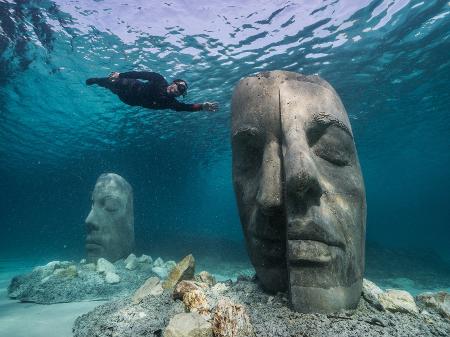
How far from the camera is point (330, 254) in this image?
8.81 feet

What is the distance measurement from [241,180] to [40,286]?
18.0ft

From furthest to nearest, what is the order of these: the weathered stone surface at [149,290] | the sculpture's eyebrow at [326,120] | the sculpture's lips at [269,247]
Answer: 1. the weathered stone surface at [149,290]
2. the sculpture's eyebrow at [326,120]
3. the sculpture's lips at [269,247]

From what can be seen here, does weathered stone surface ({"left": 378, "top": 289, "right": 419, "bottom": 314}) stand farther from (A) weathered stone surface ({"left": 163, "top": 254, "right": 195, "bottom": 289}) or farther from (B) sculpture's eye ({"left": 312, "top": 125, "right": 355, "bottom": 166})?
(A) weathered stone surface ({"left": 163, "top": 254, "right": 195, "bottom": 289})

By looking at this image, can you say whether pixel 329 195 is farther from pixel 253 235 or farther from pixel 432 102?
pixel 432 102

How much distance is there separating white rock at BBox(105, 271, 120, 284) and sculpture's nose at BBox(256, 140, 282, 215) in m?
5.64

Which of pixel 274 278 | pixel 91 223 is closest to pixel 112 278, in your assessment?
pixel 91 223

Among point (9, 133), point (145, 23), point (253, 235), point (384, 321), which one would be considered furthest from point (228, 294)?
point (9, 133)

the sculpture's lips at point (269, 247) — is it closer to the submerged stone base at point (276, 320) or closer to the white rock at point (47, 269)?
the submerged stone base at point (276, 320)

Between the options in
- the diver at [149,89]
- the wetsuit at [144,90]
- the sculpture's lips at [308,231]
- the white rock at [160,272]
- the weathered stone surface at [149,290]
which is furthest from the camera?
the white rock at [160,272]

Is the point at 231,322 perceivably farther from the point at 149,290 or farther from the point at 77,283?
the point at 77,283

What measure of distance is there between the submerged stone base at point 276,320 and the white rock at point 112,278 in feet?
12.6

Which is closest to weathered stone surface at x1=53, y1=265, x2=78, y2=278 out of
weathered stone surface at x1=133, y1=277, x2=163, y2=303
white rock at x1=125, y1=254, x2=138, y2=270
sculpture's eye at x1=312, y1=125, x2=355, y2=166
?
white rock at x1=125, y1=254, x2=138, y2=270

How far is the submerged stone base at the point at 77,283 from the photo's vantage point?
5.89m

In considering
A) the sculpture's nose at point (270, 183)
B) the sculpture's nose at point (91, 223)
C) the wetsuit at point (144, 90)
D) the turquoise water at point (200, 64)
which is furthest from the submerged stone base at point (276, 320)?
the turquoise water at point (200, 64)
